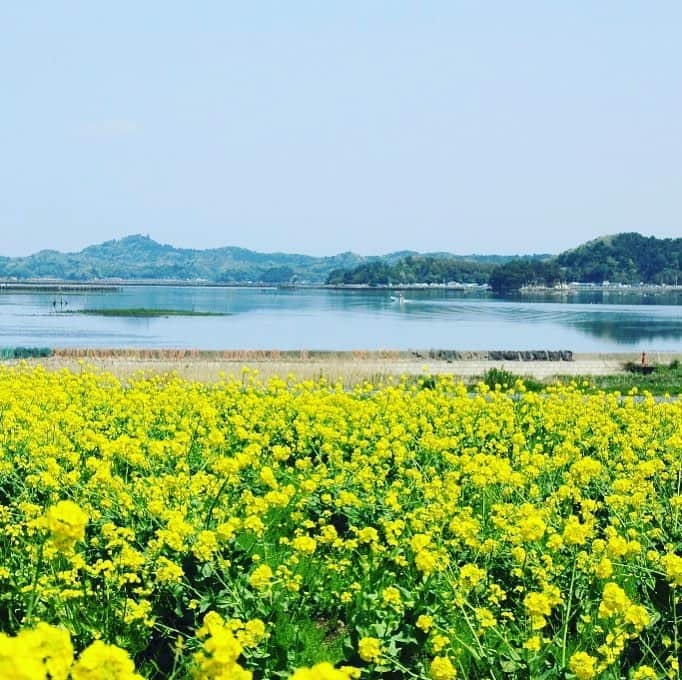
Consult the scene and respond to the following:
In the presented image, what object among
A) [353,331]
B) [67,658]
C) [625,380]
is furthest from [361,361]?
[353,331]

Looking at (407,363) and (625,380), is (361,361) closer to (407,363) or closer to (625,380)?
(407,363)

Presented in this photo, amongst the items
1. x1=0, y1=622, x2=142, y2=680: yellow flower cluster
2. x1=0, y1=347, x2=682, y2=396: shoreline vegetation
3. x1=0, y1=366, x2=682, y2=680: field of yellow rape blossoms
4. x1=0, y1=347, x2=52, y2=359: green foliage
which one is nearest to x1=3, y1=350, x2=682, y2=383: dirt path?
x1=0, y1=347, x2=682, y2=396: shoreline vegetation

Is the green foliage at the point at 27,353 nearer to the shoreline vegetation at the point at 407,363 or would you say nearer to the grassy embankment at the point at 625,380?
the shoreline vegetation at the point at 407,363

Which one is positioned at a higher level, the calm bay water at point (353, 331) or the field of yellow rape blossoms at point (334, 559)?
the field of yellow rape blossoms at point (334, 559)

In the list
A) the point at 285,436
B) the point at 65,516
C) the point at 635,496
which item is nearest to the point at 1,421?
the point at 285,436

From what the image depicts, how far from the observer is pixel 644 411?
1256cm

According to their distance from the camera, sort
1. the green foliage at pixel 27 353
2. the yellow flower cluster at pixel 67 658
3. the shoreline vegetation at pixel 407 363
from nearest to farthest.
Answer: the yellow flower cluster at pixel 67 658 → the shoreline vegetation at pixel 407 363 → the green foliage at pixel 27 353

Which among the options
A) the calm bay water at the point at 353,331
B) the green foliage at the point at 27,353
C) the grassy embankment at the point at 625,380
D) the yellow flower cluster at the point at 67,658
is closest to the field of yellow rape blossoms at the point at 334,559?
the yellow flower cluster at the point at 67,658

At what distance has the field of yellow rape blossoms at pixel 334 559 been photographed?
16.5 ft

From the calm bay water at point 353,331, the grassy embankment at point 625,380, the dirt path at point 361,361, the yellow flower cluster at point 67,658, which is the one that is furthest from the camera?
the calm bay water at point 353,331

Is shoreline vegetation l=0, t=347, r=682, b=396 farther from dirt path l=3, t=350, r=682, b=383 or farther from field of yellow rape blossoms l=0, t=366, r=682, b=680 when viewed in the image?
field of yellow rape blossoms l=0, t=366, r=682, b=680

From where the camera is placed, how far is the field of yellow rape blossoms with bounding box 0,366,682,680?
16.5ft

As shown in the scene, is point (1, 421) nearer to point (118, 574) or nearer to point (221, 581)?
point (118, 574)

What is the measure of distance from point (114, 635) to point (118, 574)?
553mm
